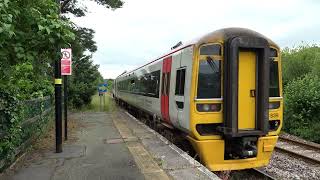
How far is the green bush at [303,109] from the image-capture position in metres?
16.7

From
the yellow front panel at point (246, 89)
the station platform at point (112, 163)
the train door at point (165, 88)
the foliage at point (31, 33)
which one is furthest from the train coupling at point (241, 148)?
the foliage at point (31, 33)

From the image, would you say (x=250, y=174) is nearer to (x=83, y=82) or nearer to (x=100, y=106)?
(x=83, y=82)

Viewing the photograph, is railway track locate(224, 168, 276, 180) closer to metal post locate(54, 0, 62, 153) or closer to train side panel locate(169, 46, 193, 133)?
train side panel locate(169, 46, 193, 133)

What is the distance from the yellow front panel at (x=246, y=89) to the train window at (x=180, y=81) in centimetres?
132

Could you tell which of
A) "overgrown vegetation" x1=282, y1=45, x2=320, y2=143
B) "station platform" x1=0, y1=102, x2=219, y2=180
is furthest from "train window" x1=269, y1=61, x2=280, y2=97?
"overgrown vegetation" x1=282, y1=45, x2=320, y2=143

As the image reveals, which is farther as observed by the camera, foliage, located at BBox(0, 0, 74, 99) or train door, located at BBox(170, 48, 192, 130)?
train door, located at BBox(170, 48, 192, 130)

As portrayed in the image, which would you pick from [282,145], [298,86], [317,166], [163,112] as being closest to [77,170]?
[163,112]

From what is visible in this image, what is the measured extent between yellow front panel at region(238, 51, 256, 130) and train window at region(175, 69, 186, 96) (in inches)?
52.2

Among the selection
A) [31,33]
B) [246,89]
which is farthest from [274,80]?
[31,33]

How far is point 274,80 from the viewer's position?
9.11 meters

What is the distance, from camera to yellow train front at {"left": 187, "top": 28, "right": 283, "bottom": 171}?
333 inches

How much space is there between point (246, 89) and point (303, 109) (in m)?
9.79

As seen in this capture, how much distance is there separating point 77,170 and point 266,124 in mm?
3800

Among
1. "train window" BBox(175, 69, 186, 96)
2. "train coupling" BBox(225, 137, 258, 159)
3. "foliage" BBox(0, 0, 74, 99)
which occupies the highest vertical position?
"foliage" BBox(0, 0, 74, 99)
